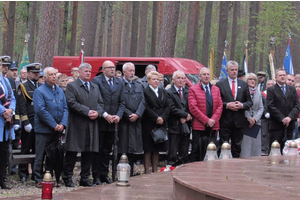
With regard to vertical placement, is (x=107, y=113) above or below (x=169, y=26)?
below

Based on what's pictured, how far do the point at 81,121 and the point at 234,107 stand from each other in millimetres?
3199

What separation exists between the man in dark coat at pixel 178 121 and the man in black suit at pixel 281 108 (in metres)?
2.11

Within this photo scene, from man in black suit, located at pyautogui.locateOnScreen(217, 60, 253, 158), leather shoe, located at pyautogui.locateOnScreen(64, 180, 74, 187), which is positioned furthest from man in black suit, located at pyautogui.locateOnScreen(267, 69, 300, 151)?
leather shoe, located at pyautogui.locateOnScreen(64, 180, 74, 187)

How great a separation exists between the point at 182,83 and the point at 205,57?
A: 61.8 feet

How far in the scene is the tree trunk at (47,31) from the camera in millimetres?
16219

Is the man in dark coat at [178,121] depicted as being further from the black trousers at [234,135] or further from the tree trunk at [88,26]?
the tree trunk at [88,26]

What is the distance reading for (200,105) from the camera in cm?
995

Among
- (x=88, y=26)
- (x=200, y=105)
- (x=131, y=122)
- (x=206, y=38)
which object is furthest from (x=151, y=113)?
(x=206, y=38)

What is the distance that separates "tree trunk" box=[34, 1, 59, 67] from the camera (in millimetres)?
16219

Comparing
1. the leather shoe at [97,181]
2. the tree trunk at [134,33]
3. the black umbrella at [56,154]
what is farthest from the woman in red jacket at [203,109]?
the tree trunk at [134,33]

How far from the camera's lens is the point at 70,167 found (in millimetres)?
8953

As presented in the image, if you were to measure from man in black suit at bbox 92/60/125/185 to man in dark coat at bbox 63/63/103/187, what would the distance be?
29 centimetres

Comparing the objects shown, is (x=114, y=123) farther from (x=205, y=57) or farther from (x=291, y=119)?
(x=205, y=57)

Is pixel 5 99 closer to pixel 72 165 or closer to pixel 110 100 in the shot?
pixel 72 165
